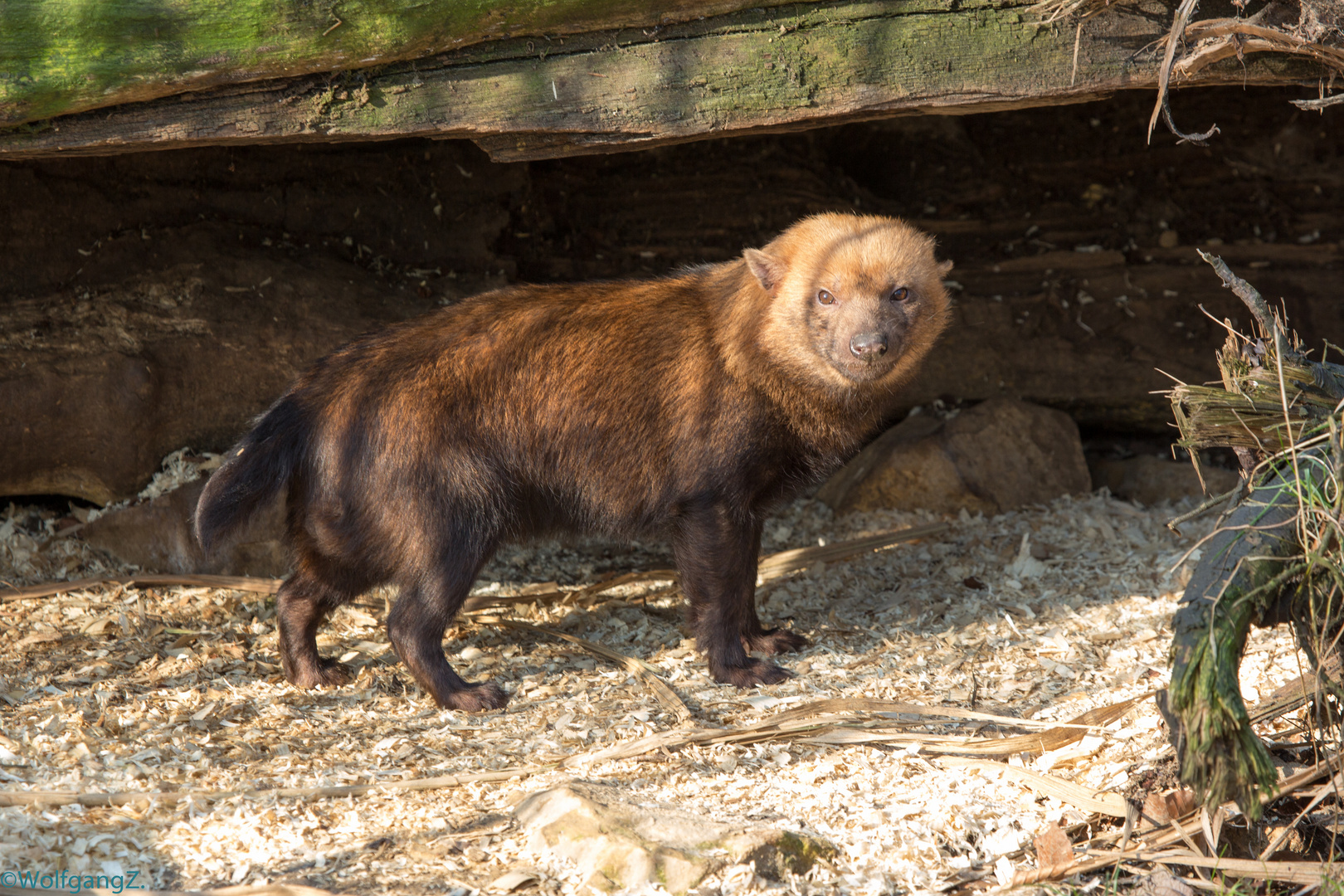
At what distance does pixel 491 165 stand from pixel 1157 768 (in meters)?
4.83

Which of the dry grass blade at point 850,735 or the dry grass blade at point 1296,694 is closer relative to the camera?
the dry grass blade at point 1296,694

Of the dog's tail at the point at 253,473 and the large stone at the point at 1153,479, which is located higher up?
the dog's tail at the point at 253,473

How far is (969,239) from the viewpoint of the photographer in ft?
22.7

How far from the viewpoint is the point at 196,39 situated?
397 centimetres

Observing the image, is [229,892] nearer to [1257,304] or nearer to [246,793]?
[246,793]

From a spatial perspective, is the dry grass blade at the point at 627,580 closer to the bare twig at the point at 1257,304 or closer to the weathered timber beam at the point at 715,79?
the weathered timber beam at the point at 715,79

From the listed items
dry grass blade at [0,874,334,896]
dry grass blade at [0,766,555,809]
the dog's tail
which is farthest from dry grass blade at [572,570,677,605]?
dry grass blade at [0,874,334,896]

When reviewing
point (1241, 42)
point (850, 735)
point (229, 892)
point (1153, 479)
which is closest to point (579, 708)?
point (850, 735)

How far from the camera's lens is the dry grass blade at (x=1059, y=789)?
3227 mm

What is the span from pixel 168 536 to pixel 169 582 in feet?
0.97

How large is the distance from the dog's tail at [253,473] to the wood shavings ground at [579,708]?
71 centimetres

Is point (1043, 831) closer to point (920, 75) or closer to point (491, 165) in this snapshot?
point (920, 75)

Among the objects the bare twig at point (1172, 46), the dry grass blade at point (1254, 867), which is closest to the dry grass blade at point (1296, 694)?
the dry grass blade at point (1254, 867)

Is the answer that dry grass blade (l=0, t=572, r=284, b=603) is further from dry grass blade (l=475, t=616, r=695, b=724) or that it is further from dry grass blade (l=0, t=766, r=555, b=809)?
dry grass blade (l=0, t=766, r=555, b=809)
